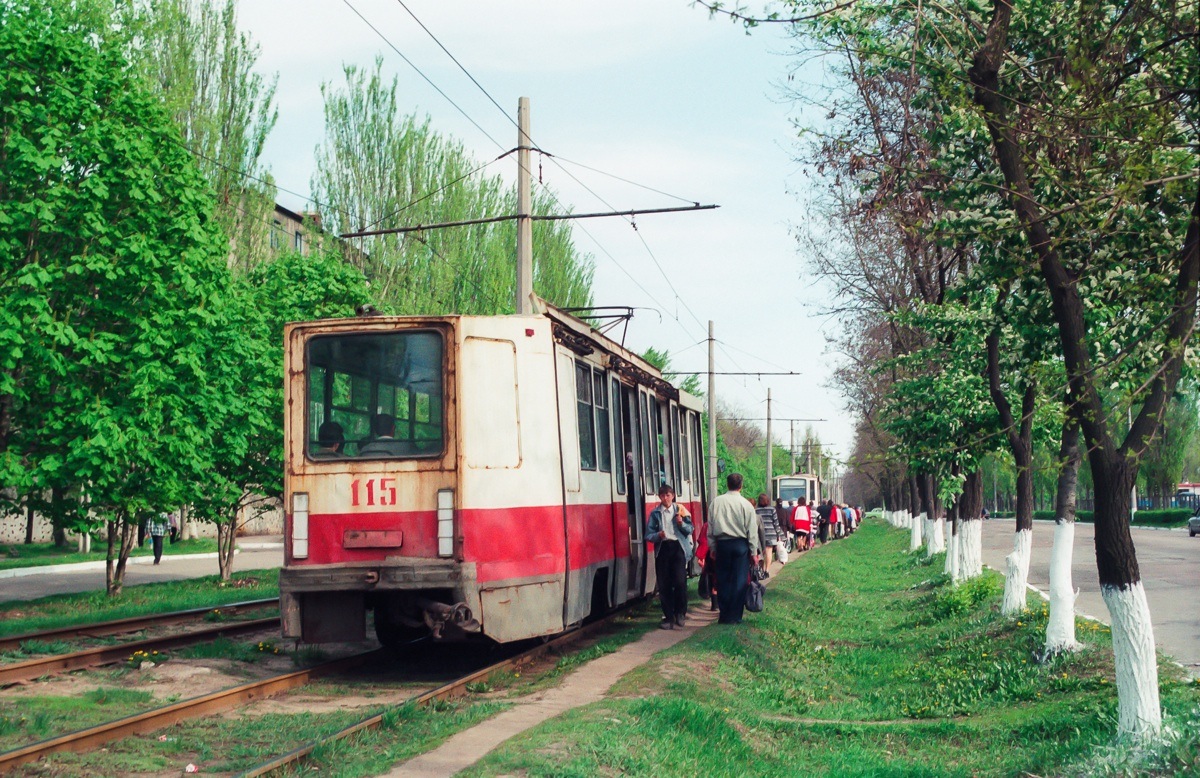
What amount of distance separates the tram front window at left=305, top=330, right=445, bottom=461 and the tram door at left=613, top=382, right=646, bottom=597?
13.8 ft

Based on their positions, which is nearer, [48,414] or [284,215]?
[48,414]

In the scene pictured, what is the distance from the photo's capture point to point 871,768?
355 inches

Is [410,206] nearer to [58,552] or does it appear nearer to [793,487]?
[58,552]

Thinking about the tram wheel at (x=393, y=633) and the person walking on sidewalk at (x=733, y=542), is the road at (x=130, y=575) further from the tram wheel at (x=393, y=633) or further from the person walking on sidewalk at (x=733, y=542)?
the person walking on sidewalk at (x=733, y=542)

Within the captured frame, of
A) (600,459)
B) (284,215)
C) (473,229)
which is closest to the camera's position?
(600,459)

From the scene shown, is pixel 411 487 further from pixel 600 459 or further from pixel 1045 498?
pixel 1045 498

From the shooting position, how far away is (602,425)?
553 inches

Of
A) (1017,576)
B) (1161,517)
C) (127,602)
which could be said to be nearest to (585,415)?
(1017,576)

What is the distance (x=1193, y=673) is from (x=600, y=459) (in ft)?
20.2

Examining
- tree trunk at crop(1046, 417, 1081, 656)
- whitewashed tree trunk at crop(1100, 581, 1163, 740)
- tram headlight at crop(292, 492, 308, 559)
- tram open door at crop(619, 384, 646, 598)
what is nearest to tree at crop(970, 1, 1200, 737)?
whitewashed tree trunk at crop(1100, 581, 1163, 740)

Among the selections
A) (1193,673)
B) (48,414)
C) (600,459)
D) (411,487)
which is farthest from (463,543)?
(48,414)

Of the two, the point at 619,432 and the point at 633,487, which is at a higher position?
the point at 619,432

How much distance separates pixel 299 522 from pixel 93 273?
8.69m

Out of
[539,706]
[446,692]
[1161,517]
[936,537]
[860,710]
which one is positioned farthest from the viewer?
[1161,517]
